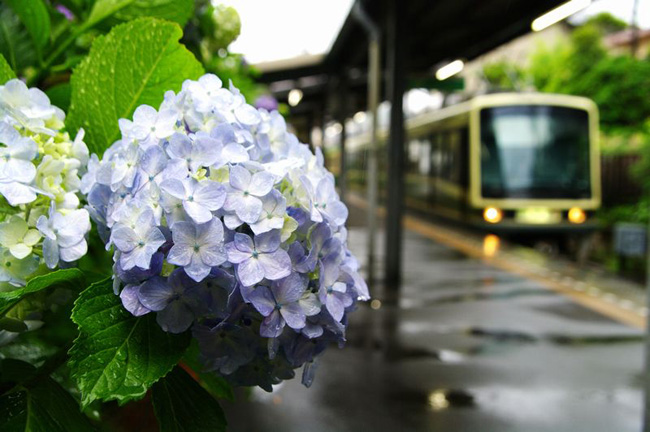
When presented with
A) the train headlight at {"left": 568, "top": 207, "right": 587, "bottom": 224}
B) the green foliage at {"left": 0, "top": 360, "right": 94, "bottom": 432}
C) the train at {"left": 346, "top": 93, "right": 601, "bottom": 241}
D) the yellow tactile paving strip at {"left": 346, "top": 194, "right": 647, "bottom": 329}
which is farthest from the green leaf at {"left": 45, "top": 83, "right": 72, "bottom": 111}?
the train headlight at {"left": 568, "top": 207, "right": 587, "bottom": 224}

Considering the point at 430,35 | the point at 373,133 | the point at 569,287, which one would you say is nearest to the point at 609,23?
the point at 430,35

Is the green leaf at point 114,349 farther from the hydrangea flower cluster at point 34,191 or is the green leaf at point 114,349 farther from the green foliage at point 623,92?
the green foliage at point 623,92

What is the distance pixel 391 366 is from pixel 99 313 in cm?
496

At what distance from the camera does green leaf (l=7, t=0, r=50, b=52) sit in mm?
771

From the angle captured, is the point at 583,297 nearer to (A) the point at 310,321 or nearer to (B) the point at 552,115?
(B) the point at 552,115

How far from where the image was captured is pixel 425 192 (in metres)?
17.1

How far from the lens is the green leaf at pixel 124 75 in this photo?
71 cm

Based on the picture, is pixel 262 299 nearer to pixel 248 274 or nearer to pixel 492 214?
pixel 248 274

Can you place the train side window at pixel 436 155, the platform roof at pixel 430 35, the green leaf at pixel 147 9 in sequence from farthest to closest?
the train side window at pixel 436 155
the platform roof at pixel 430 35
the green leaf at pixel 147 9

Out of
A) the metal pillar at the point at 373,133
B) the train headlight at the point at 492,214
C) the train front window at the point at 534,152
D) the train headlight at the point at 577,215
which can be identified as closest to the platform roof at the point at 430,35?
the metal pillar at the point at 373,133

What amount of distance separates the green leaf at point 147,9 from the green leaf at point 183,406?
443 mm

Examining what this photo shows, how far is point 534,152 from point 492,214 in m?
1.38

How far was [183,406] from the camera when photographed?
2.05 feet

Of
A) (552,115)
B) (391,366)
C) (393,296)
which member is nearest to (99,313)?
(391,366)
